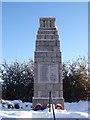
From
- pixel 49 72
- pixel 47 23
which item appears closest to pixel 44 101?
pixel 49 72

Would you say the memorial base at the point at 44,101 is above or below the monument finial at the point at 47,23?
below

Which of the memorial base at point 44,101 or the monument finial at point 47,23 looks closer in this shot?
the memorial base at point 44,101

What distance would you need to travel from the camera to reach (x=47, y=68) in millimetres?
11266

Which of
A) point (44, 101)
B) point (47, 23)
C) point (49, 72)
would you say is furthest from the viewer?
point (47, 23)

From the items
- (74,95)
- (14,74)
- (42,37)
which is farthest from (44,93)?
(14,74)

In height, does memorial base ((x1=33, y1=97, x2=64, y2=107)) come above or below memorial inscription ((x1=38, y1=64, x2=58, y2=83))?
below

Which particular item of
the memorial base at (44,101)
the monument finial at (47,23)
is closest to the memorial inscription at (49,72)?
the memorial base at (44,101)

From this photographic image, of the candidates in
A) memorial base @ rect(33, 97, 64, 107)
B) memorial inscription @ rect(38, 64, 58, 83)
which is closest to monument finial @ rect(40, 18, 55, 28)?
memorial inscription @ rect(38, 64, 58, 83)

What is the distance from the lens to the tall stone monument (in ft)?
37.1

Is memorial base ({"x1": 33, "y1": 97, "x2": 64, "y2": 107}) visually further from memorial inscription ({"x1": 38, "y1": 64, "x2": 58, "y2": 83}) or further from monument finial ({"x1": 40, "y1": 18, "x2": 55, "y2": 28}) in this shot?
monument finial ({"x1": 40, "y1": 18, "x2": 55, "y2": 28})

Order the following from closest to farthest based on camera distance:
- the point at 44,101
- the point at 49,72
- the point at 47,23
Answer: the point at 49,72
the point at 44,101
the point at 47,23

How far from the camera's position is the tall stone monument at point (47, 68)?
11320mm

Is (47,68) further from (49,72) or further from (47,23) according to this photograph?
(47,23)

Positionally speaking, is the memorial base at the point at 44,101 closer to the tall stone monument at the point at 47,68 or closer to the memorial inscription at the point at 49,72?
the tall stone monument at the point at 47,68
